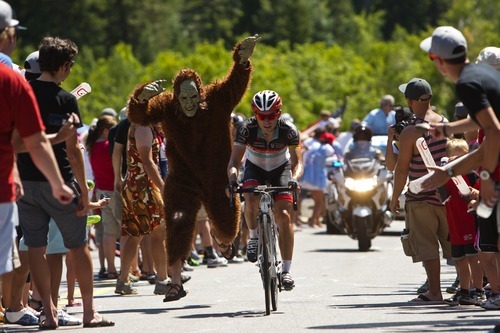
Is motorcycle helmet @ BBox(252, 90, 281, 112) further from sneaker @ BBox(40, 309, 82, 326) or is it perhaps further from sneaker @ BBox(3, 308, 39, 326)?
sneaker @ BBox(3, 308, 39, 326)

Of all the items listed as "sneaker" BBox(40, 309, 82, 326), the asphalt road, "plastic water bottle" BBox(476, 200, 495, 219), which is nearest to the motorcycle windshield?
the asphalt road

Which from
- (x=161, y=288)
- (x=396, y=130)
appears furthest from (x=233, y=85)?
(x=161, y=288)

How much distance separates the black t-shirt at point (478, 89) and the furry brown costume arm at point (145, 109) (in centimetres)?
393

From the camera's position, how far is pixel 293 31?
113938 millimetres

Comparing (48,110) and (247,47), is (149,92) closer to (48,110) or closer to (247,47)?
(247,47)

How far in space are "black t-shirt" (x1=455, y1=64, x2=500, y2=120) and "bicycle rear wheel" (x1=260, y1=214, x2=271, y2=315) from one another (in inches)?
108

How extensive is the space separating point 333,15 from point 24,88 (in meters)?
125

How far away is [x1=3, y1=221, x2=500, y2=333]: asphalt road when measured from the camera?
11664 millimetres

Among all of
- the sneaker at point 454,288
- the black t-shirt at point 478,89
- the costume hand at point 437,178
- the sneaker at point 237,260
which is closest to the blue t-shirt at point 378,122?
the sneaker at point 237,260

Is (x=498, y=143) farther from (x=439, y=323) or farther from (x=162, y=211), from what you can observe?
(x=162, y=211)

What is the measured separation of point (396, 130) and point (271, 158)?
3.82ft

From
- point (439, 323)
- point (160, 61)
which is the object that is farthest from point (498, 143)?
point (160, 61)

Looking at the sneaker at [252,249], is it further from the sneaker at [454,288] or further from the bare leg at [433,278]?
the sneaker at [454,288]

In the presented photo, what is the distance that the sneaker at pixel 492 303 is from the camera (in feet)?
41.3
